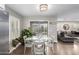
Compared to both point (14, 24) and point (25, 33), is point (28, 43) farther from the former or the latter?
point (14, 24)

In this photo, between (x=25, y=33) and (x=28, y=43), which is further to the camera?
(x=28, y=43)

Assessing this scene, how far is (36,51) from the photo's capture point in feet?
12.6

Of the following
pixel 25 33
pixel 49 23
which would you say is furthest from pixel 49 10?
pixel 25 33

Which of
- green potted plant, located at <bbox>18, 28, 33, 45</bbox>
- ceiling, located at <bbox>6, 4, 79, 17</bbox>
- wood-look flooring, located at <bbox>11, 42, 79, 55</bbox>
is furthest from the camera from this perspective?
wood-look flooring, located at <bbox>11, 42, 79, 55</bbox>

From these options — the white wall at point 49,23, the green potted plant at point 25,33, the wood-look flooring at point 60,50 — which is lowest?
the wood-look flooring at point 60,50

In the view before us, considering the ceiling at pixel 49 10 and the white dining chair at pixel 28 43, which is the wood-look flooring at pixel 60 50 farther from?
the ceiling at pixel 49 10

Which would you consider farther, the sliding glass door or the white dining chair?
the white dining chair

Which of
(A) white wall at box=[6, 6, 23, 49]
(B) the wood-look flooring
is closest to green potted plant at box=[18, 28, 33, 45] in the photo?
(A) white wall at box=[6, 6, 23, 49]

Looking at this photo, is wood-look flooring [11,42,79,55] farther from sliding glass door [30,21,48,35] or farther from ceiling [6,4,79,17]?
ceiling [6,4,79,17]

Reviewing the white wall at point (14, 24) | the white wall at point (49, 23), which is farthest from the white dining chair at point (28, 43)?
the white wall at point (49, 23)

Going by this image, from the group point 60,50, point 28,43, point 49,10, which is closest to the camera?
point 49,10

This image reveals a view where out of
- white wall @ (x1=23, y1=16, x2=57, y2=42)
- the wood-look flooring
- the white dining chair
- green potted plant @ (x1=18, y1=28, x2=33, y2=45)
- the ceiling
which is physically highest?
the ceiling
